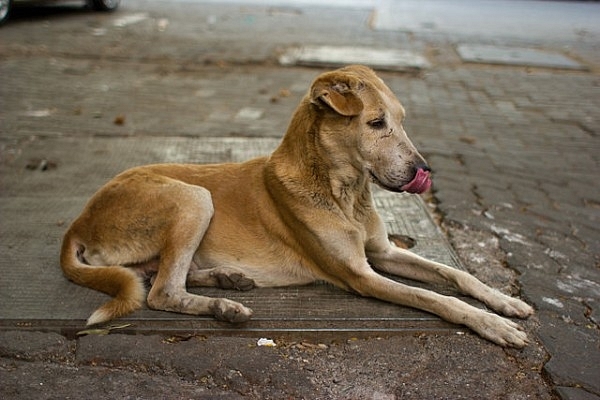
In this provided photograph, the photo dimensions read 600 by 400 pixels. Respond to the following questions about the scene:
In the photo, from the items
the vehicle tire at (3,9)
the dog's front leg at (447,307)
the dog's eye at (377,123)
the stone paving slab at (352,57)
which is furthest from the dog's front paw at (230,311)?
the vehicle tire at (3,9)

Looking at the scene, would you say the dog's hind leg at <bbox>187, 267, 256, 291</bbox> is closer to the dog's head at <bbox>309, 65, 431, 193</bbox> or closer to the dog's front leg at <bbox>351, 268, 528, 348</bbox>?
the dog's front leg at <bbox>351, 268, 528, 348</bbox>

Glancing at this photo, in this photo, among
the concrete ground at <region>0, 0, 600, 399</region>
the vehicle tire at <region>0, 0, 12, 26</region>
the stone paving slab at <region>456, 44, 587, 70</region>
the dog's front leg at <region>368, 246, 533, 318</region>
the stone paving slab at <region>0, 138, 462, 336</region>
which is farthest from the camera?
the vehicle tire at <region>0, 0, 12, 26</region>

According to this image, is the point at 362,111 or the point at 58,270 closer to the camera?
the point at 362,111

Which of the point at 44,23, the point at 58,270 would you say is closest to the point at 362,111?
the point at 58,270

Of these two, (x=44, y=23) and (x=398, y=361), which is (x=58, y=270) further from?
(x=44, y=23)

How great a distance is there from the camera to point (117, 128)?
6977 millimetres

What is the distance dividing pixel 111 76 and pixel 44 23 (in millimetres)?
4545

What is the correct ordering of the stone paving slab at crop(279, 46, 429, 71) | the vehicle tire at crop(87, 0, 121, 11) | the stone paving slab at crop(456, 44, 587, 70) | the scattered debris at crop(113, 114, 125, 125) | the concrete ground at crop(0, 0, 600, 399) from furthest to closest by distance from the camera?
the vehicle tire at crop(87, 0, 121, 11), the stone paving slab at crop(456, 44, 587, 70), the stone paving slab at crop(279, 46, 429, 71), the scattered debris at crop(113, 114, 125, 125), the concrete ground at crop(0, 0, 600, 399)

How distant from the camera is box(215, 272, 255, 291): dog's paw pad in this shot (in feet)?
12.7

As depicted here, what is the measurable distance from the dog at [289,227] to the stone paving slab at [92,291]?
8 centimetres

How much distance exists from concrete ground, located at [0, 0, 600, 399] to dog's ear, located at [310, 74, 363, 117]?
3.83ft

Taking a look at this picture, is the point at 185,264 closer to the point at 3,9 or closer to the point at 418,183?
the point at 418,183

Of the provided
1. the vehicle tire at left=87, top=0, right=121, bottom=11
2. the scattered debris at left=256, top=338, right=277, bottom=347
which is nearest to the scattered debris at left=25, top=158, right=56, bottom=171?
the scattered debris at left=256, top=338, right=277, bottom=347

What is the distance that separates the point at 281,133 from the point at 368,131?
3312mm
